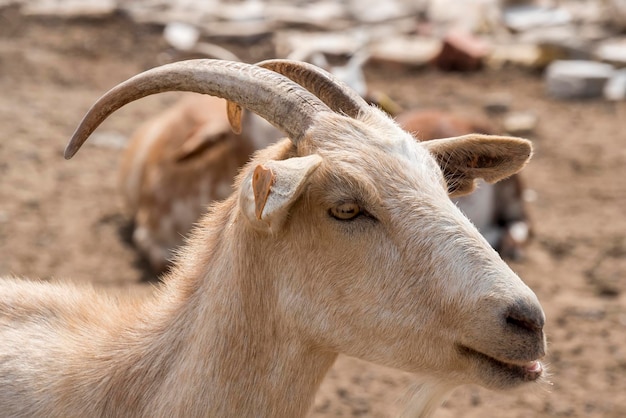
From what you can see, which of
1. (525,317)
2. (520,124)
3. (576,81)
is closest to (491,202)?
(520,124)

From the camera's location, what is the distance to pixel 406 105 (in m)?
12.0

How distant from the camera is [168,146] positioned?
839 cm

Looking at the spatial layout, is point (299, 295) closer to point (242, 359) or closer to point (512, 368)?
point (242, 359)

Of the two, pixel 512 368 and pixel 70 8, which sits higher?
pixel 512 368

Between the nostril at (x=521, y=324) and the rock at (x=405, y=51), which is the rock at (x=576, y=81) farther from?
the nostril at (x=521, y=324)

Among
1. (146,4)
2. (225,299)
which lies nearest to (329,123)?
(225,299)

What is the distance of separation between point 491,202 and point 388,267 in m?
5.45

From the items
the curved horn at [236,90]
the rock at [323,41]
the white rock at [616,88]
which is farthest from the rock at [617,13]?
the curved horn at [236,90]

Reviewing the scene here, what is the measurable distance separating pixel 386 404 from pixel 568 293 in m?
2.22

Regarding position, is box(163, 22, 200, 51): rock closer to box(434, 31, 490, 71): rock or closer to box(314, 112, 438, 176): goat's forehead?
box(434, 31, 490, 71): rock

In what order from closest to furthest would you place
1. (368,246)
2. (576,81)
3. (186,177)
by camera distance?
1. (368,246)
2. (186,177)
3. (576,81)

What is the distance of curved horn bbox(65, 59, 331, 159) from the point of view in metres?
3.16

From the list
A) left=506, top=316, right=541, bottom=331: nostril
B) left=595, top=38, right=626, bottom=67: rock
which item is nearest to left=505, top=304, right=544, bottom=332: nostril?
left=506, top=316, right=541, bottom=331: nostril

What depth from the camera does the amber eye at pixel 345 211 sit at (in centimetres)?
303
